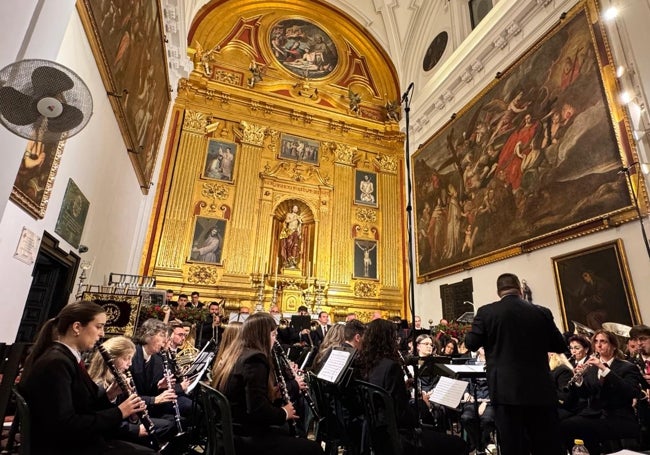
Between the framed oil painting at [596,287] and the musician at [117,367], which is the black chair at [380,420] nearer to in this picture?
the musician at [117,367]

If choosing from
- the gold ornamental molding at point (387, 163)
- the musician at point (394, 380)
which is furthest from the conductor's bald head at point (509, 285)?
the gold ornamental molding at point (387, 163)

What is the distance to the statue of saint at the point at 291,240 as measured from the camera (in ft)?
41.5

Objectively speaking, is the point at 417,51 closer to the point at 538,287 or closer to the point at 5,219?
the point at 538,287

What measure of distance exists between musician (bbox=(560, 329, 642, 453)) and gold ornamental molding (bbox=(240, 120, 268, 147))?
11.8 metres

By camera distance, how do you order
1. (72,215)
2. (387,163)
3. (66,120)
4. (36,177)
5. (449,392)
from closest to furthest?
(66,120) < (449,392) < (36,177) < (72,215) < (387,163)

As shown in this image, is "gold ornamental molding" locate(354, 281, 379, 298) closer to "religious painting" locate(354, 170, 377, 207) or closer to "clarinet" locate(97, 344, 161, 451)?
"religious painting" locate(354, 170, 377, 207)

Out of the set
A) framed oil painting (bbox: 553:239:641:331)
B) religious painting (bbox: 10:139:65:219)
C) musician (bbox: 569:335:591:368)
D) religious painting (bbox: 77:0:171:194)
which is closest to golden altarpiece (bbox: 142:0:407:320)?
religious painting (bbox: 77:0:171:194)

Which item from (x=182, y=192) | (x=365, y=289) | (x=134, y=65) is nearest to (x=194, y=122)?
(x=182, y=192)

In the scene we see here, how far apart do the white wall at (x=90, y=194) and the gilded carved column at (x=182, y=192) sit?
1.15 meters

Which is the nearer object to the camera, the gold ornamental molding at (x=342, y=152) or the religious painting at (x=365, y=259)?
the religious painting at (x=365, y=259)

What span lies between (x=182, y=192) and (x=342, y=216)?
551 cm

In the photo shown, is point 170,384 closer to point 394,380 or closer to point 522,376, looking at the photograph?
point 394,380

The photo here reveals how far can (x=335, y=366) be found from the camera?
2812 mm

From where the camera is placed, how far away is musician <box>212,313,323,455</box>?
2252 mm
